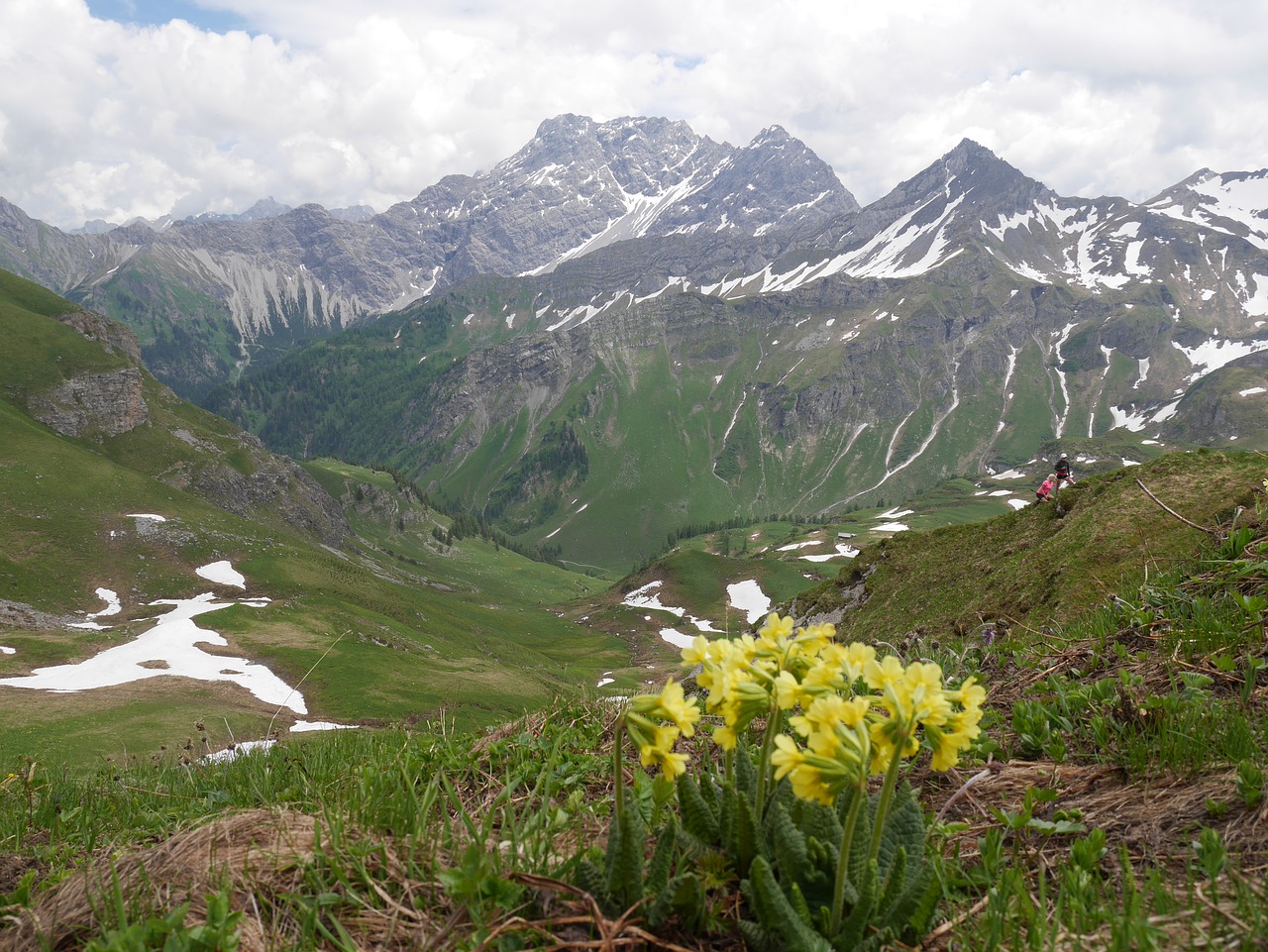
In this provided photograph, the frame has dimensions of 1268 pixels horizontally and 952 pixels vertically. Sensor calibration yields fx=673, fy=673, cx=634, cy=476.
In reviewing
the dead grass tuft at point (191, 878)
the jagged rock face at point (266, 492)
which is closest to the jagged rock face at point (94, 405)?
the jagged rock face at point (266, 492)

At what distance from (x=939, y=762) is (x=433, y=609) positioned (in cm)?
13561

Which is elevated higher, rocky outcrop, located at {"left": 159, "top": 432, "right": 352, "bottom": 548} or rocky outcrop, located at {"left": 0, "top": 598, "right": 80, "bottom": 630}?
rocky outcrop, located at {"left": 159, "top": 432, "right": 352, "bottom": 548}

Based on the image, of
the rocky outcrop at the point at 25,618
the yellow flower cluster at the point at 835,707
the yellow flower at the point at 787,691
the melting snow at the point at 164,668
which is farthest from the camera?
the rocky outcrop at the point at 25,618

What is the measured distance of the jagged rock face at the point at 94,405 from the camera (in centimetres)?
13688

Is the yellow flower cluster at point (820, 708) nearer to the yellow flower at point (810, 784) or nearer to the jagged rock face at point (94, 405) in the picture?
the yellow flower at point (810, 784)

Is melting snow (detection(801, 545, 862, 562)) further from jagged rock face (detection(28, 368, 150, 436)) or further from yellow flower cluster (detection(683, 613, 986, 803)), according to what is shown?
yellow flower cluster (detection(683, 613, 986, 803))

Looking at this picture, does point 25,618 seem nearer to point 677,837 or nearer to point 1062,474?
point 1062,474

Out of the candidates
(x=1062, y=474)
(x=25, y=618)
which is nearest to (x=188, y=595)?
(x=25, y=618)

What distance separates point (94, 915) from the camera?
3000 millimetres

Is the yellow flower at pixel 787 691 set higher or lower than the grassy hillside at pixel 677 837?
higher

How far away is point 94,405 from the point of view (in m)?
143

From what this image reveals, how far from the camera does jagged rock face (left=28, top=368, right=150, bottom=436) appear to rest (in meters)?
137

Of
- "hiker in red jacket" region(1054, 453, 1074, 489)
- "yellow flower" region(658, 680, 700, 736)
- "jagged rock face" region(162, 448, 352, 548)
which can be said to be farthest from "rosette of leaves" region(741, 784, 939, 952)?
"jagged rock face" region(162, 448, 352, 548)

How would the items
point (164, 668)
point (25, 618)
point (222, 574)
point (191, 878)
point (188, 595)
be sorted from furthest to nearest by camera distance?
1. point (222, 574)
2. point (188, 595)
3. point (25, 618)
4. point (164, 668)
5. point (191, 878)
